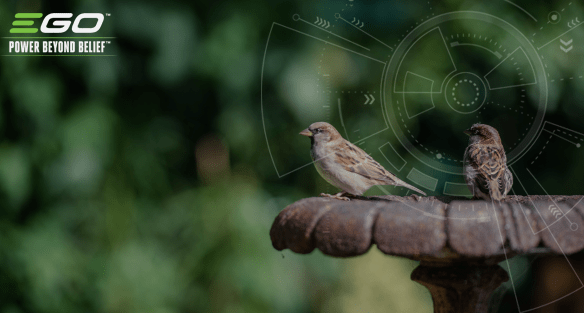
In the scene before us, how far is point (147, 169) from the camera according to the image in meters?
3.50

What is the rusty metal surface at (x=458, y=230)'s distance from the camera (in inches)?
53.1

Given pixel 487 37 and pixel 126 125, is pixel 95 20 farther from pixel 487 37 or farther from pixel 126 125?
pixel 487 37

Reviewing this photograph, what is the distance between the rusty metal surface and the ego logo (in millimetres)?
2449

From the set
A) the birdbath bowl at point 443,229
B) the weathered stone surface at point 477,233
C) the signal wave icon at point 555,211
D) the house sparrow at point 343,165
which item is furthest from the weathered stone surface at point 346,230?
the house sparrow at point 343,165

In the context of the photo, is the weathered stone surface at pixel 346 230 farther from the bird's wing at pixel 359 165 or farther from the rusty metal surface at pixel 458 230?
the bird's wing at pixel 359 165

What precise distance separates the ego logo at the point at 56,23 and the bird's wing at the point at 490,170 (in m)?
2.43

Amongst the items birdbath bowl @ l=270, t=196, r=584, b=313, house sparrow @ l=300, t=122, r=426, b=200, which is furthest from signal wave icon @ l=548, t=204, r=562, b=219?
house sparrow @ l=300, t=122, r=426, b=200

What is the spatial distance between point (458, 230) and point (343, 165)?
0.83 meters

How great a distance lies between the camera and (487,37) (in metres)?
2.93

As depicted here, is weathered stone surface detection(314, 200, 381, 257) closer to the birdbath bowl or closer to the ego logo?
the birdbath bowl

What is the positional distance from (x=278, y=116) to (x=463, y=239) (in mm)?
2196

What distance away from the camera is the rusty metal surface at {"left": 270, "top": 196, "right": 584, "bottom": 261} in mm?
1348

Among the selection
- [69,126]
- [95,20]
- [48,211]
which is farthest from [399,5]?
[48,211]
